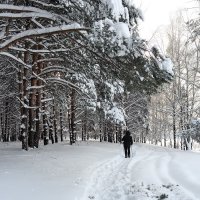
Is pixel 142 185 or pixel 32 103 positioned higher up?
pixel 32 103

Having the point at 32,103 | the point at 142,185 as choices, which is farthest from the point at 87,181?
the point at 32,103

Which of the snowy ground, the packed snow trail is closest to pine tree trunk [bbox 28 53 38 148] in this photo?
the snowy ground

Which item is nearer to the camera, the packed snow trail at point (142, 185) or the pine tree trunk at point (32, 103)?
the packed snow trail at point (142, 185)

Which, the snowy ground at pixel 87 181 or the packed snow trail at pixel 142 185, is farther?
the packed snow trail at pixel 142 185

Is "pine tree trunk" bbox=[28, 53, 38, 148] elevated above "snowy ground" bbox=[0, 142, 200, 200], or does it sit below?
above

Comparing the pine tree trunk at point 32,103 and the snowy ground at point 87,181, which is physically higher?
the pine tree trunk at point 32,103

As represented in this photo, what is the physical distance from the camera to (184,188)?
1089 cm

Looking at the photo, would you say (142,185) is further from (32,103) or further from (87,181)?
(32,103)

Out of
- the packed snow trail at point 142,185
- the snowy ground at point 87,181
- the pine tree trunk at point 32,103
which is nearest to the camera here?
the snowy ground at point 87,181

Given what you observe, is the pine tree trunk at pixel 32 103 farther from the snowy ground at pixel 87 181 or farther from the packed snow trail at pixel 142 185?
the packed snow trail at pixel 142 185

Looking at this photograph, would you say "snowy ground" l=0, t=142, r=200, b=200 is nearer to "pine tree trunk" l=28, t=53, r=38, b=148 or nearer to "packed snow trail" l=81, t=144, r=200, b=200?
"packed snow trail" l=81, t=144, r=200, b=200

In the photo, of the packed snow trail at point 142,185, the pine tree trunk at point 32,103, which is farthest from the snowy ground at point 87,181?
the pine tree trunk at point 32,103

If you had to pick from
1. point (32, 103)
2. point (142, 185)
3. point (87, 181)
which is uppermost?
point (32, 103)

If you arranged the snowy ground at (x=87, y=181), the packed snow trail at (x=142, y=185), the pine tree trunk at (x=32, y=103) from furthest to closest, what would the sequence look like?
1. the pine tree trunk at (x=32, y=103)
2. the packed snow trail at (x=142, y=185)
3. the snowy ground at (x=87, y=181)
